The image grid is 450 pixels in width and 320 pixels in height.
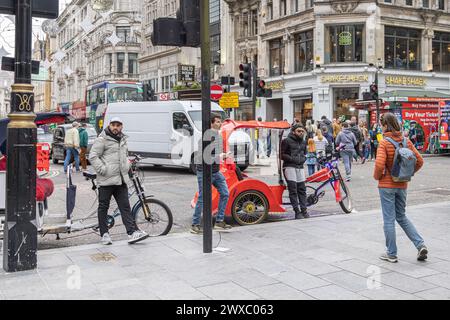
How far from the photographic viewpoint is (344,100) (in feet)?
113

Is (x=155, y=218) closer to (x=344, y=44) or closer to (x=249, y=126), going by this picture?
(x=249, y=126)

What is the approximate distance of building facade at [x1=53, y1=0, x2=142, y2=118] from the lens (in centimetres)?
4303

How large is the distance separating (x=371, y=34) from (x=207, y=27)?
98.6 feet

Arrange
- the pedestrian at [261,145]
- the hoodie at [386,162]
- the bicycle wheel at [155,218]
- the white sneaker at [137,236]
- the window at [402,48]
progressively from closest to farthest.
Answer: the hoodie at [386,162] < the white sneaker at [137,236] < the bicycle wheel at [155,218] < the pedestrian at [261,145] < the window at [402,48]

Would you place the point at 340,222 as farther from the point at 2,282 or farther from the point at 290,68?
the point at 290,68

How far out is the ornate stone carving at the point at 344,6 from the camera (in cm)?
3394

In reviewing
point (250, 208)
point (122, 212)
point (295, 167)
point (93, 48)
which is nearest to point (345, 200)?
point (295, 167)

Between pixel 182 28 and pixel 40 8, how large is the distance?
64.2 inches

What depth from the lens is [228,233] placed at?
797cm

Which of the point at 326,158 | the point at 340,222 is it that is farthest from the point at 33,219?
the point at 326,158

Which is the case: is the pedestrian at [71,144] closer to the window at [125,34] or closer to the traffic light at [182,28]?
the traffic light at [182,28]

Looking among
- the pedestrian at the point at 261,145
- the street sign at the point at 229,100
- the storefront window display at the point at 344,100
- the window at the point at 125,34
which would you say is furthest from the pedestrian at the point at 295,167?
the window at the point at 125,34

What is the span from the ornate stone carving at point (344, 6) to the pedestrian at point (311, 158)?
20903 millimetres

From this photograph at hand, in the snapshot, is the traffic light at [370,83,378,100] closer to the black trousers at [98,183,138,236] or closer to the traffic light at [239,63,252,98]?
the traffic light at [239,63,252,98]
